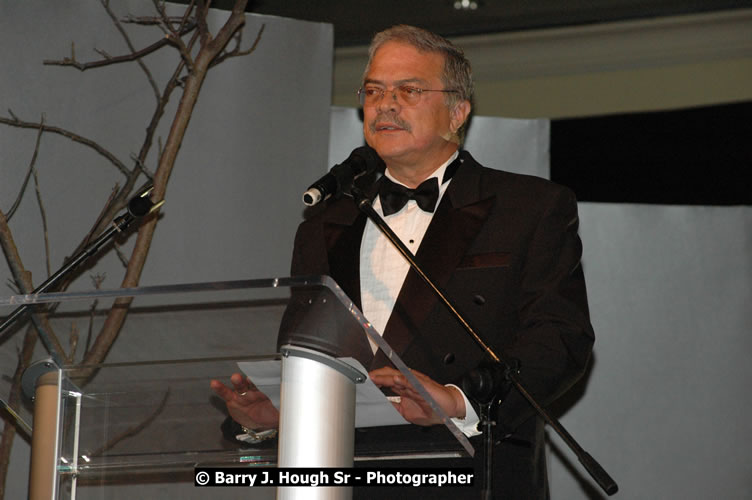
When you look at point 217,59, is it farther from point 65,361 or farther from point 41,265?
point 65,361

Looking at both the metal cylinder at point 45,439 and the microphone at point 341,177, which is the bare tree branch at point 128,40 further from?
the metal cylinder at point 45,439

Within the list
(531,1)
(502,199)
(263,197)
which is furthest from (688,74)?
(502,199)

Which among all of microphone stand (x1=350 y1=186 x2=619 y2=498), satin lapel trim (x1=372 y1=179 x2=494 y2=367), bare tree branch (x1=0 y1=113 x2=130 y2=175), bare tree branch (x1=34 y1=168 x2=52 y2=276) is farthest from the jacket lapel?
bare tree branch (x1=34 y1=168 x2=52 y2=276)

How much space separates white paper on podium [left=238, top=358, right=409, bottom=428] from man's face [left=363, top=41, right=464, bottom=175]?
1.11 meters

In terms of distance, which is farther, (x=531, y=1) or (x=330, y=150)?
(x=531, y=1)

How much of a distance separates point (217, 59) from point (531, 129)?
3.87 ft

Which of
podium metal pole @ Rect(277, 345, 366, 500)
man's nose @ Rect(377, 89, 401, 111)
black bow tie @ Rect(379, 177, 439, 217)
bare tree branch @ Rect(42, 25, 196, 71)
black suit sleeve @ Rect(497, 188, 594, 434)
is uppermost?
bare tree branch @ Rect(42, 25, 196, 71)

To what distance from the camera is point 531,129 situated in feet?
12.8

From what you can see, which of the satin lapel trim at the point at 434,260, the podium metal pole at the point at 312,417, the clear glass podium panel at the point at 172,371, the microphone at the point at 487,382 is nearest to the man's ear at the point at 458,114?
the satin lapel trim at the point at 434,260

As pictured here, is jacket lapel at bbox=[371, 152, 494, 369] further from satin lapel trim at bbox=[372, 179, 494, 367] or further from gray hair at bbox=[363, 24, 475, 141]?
gray hair at bbox=[363, 24, 475, 141]

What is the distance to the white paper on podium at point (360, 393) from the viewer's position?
1441 mm

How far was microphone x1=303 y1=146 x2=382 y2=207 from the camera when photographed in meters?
1.88

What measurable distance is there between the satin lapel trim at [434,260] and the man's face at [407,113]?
16 cm

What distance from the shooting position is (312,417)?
1.40 meters
